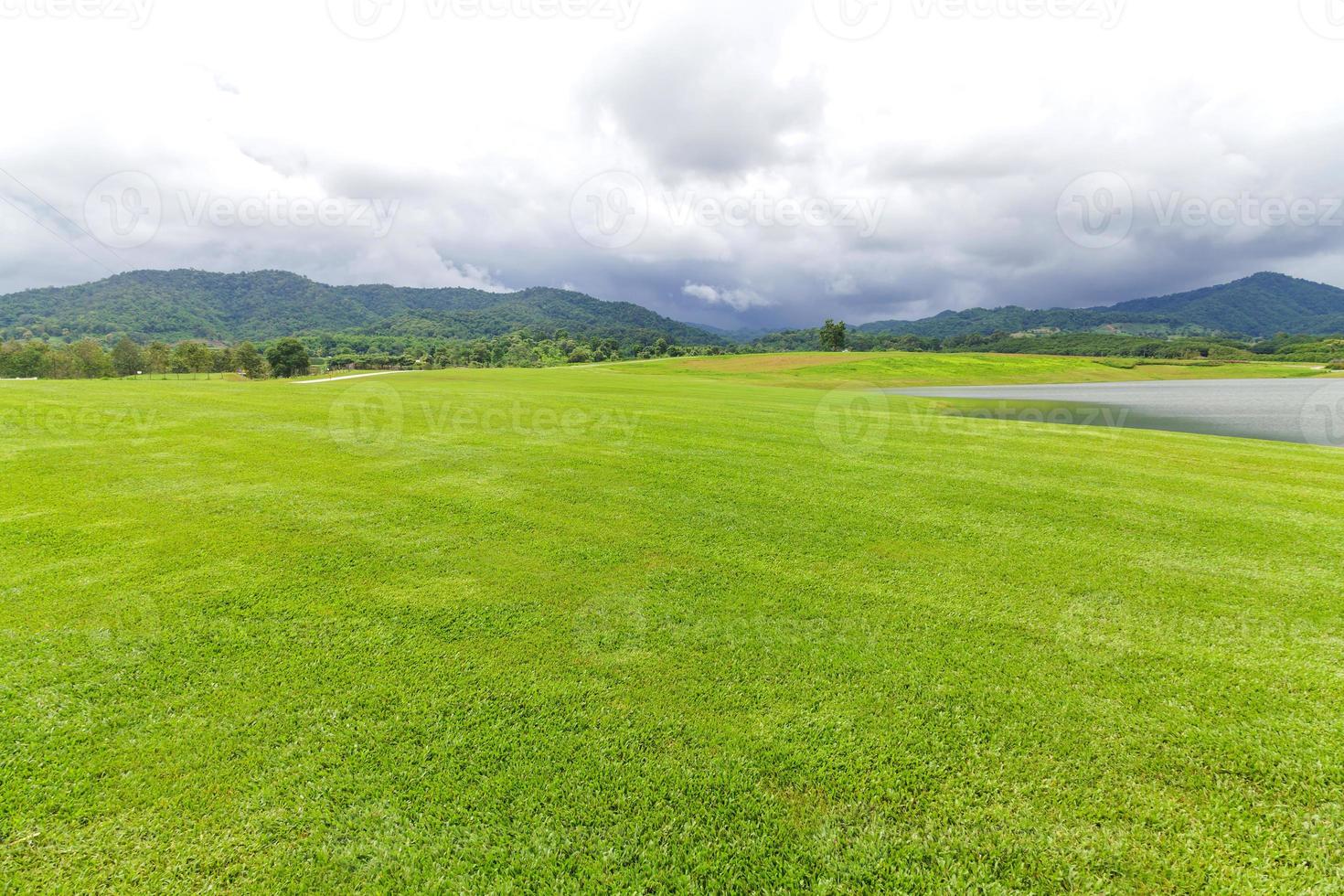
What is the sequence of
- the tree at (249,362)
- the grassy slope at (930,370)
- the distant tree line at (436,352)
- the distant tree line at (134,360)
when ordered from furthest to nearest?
the tree at (249,362)
the distant tree line at (436,352)
the distant tree line at (134,360)
the grassy slope at (930,370)

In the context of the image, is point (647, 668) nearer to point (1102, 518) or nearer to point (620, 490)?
point (620, 490)

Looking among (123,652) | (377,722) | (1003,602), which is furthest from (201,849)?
(1003,602)

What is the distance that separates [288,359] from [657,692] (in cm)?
12004

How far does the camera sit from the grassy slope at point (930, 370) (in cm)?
7475

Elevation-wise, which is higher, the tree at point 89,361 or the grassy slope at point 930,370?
the tree at point 89,361

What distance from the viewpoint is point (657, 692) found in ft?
14.5

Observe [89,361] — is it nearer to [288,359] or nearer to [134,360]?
[134,360]

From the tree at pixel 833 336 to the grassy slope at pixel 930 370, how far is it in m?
30.0

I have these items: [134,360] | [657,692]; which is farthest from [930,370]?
[134,360]

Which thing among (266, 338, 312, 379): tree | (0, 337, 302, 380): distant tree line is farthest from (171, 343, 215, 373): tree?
(266, 338, 312, 379): tree

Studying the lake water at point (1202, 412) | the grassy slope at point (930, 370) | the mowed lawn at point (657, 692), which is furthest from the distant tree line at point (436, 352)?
the mowed lawn at point (657, 692)

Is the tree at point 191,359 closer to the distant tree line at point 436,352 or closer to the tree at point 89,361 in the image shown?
the distant tree line at point 436,352

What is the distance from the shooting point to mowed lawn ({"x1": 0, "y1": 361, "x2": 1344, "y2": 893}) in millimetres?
3125

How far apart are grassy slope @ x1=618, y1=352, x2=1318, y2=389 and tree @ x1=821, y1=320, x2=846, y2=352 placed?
3001 cm
